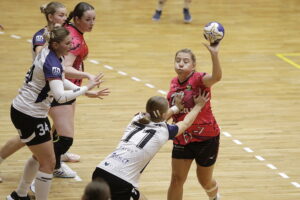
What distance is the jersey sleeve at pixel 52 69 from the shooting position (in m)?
6.26

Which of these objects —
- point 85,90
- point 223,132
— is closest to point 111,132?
point 223,132

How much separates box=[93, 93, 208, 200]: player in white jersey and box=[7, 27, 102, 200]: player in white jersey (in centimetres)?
82

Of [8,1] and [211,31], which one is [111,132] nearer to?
[211,31]

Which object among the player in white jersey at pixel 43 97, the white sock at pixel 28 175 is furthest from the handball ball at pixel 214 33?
the white sock at pixel 28 175

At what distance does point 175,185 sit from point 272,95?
502 cm

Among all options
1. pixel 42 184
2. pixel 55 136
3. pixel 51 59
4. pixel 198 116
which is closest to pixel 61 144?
pixel 55 136

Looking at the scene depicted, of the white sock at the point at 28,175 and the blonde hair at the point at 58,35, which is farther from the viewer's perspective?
the white sock at the point at 28,175

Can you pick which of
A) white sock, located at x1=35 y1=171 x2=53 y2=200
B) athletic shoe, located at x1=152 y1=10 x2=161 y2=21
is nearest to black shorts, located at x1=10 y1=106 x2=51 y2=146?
white sock, located at x1=35 y1=171 x2=53 y2=200

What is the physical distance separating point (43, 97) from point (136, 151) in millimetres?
1263

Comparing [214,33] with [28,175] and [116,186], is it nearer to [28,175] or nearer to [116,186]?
[116,186]

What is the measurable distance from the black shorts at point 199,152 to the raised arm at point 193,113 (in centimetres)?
50

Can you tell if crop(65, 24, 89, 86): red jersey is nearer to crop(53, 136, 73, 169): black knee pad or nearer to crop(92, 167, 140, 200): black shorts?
crop(53, 136, 73, 169): black knee pad

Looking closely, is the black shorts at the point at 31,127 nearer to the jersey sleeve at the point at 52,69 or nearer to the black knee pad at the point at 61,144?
the jersey sleeve at the point at 52,69

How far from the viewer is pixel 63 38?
635 centimetres
